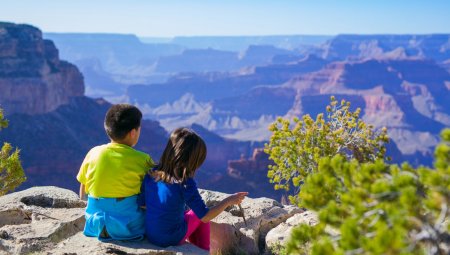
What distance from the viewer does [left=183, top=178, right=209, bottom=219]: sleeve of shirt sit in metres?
4.81

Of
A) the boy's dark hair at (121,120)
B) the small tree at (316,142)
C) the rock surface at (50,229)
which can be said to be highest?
Answer: the boy's dark hair at (121,120)

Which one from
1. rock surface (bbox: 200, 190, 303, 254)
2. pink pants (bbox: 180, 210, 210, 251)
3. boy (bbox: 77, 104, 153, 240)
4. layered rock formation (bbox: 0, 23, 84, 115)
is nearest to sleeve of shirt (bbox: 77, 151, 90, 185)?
boy (bbox: 77, 104, 153, 240)

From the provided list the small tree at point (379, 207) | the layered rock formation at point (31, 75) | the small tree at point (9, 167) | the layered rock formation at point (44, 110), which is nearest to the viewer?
the small tree at point (379, 207)

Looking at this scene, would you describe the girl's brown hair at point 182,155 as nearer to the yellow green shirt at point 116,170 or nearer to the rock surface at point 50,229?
the yellow green shirt at point 116,170

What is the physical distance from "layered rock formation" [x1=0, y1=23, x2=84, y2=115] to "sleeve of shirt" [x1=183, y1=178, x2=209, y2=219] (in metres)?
68.0

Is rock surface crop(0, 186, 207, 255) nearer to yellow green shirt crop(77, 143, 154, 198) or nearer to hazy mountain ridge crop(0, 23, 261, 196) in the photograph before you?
yellow green shirt crop(77, 143, 154, 198)

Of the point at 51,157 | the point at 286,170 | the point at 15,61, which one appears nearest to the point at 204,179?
the point at 51,157

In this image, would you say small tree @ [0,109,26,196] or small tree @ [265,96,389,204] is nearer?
small tree @ [265,96,389,204]

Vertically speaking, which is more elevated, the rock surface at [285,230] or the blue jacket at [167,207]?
the blue jacket at [167,207]

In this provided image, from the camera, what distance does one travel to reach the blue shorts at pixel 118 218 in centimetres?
511

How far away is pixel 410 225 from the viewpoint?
8.27 feet

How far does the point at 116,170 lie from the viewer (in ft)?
16.6

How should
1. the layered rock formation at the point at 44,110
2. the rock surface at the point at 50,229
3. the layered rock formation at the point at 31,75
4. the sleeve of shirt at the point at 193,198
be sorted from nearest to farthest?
the sleeve of shirt at the point at 193,198
the rock surface at the point at 50,229
the layered rock formation at the point at 44,110
the layered rock formation at the point at 31,75

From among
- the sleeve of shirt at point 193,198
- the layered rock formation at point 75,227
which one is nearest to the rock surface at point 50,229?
the layered rock formation at point 75,227
